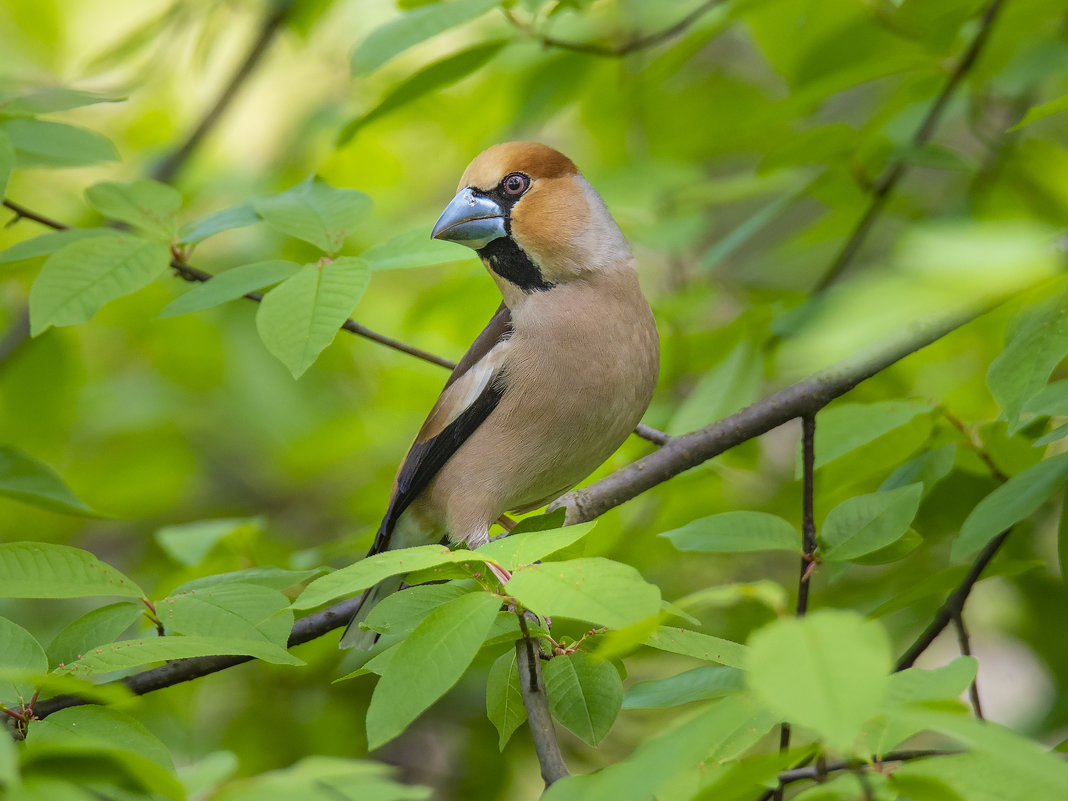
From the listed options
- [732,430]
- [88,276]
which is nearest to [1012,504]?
[732,430]

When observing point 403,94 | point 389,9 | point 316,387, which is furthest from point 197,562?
point 389,9

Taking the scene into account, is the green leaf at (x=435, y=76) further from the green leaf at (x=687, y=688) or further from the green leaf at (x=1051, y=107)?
the green leaf at (x=687, y=688)

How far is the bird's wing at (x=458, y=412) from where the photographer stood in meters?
3.66

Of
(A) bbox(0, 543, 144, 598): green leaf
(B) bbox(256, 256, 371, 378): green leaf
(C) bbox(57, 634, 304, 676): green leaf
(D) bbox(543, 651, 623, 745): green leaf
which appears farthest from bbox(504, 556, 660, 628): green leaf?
(A) bbox(0, 543, 144, 598): green leaf

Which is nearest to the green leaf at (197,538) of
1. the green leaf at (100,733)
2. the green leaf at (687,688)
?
the green leaf at (100,733)

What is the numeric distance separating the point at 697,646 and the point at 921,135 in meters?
2.77

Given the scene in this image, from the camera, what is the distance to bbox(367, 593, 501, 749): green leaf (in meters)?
1.72

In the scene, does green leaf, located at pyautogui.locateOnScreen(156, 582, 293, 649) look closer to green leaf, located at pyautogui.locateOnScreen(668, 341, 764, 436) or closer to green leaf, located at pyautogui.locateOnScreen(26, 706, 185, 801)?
green leaf, located at pyautogui.locateOnScreen(26, 706, 185, 801)

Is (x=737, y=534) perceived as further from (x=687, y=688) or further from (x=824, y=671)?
(x=824, y=671)

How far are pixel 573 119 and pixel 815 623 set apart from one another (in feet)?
19.3

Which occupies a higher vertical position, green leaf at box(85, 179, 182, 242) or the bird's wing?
green leaf at box(85, 179, 182, 242)

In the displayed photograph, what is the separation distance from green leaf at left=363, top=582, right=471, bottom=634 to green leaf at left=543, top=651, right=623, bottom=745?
30 cm

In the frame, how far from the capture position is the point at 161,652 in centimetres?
199

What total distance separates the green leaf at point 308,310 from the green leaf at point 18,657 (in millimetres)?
846
